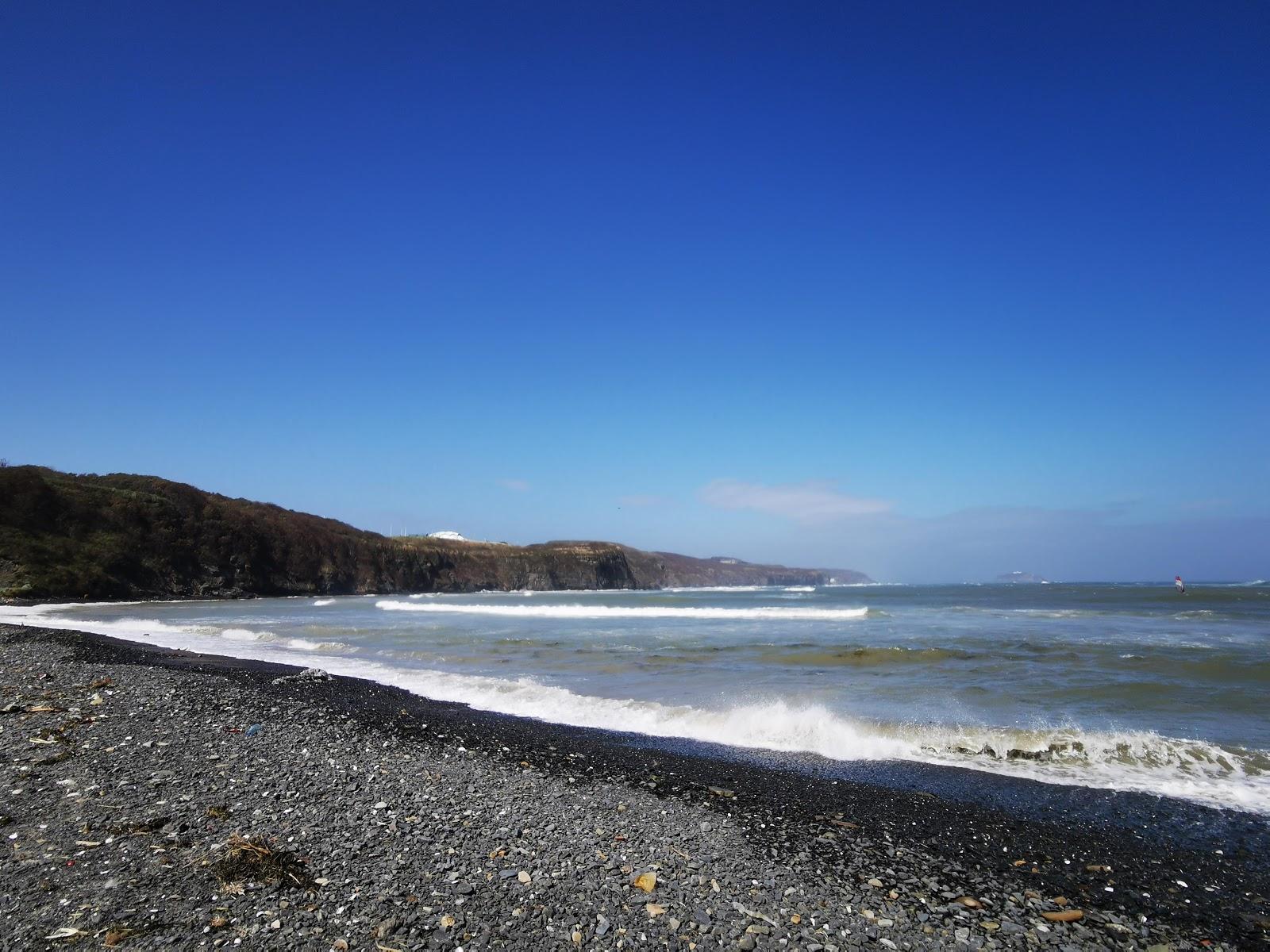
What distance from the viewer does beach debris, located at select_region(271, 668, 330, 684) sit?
1173cm

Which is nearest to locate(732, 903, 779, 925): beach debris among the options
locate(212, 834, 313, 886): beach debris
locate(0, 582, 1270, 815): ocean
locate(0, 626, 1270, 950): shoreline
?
locate(0, 626, 1270, 950): shoreline

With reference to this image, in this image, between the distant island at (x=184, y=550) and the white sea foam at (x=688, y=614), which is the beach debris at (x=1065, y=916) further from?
the distant island at (x=184, y=550)

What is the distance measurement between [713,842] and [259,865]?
3120mm

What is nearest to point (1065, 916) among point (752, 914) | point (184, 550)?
point (752, 914)

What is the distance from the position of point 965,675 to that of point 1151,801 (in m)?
7.68

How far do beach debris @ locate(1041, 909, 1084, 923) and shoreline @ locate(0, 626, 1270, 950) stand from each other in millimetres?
29

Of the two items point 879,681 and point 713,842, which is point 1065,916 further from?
point 879,681

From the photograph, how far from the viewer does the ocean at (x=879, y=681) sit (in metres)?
7.78

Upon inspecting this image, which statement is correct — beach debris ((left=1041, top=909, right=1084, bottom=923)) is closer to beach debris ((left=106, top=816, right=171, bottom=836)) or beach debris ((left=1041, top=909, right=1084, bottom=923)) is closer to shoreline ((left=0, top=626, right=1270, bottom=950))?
shoreline ((left=0, top=626, right=1270, bottom=950))

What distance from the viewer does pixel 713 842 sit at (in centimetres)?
498

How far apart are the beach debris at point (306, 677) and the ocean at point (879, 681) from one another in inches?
46.5

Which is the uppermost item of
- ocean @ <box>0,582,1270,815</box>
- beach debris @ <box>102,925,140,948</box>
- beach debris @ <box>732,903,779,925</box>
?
beach debris @ <box>102,925,140,948</box>

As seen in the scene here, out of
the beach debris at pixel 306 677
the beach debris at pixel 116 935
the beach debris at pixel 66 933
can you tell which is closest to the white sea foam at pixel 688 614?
the beach debris at pixel 306 677

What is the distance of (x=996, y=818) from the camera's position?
5672mm
